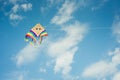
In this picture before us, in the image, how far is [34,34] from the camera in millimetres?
21172

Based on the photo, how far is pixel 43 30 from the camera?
21219 mm

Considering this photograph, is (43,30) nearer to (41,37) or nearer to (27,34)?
(41,37)

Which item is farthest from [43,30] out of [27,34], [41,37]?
[27,34]

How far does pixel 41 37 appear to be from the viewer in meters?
21.4

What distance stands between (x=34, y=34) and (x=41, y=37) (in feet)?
3.53

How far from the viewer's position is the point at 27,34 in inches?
858

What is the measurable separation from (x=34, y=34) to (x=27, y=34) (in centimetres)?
129

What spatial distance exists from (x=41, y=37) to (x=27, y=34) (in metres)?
2.18

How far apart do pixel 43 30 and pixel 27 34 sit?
253 centimetres

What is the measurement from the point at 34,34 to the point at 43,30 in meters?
1.40
